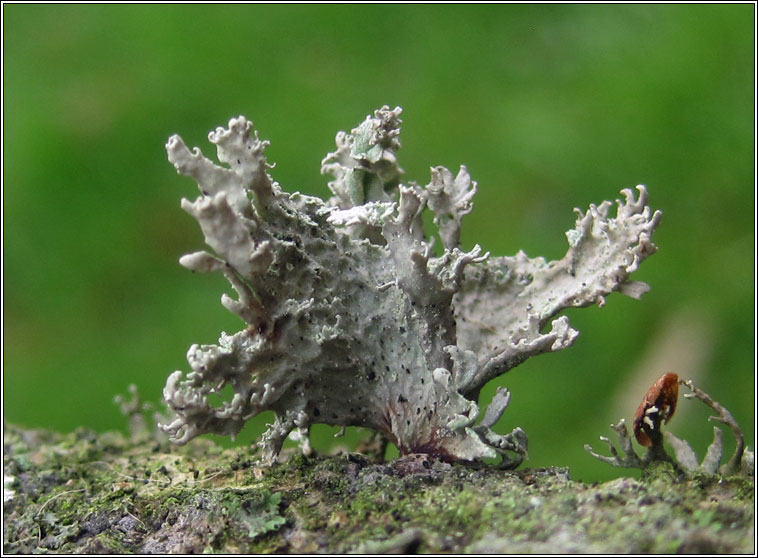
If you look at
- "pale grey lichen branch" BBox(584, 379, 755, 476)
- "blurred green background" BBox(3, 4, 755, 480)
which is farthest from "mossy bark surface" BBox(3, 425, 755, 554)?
"blurred green background" BBox(3, 4, 755, 480)

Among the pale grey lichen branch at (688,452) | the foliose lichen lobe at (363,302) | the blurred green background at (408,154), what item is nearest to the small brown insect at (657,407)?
the pale grey lichen branch at (688,452)

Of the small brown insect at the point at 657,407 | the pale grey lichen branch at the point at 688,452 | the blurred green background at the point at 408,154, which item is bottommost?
the pale grey lichen branch at the point at 688,452

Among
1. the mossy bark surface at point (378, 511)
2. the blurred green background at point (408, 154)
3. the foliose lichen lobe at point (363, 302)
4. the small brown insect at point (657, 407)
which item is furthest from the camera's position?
the blurred green background at point (408, 154)

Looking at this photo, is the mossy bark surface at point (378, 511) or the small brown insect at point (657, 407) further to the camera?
the small brown insect at point (657, 407)

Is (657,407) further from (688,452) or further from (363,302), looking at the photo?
(363,302)

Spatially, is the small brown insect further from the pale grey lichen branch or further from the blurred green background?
the blurred green background

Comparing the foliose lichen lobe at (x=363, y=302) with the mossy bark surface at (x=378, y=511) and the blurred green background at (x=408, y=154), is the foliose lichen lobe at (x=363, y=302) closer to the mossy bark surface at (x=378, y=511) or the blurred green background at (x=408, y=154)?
the mossy bark surface at (x=378, y=511)

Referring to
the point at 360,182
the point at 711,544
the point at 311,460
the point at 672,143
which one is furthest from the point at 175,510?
the point at 672,143

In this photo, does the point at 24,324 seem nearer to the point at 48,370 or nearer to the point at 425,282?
the point at 48,370
